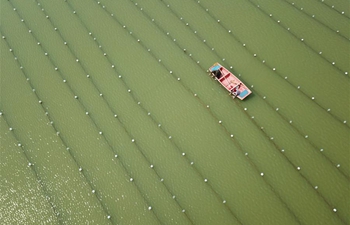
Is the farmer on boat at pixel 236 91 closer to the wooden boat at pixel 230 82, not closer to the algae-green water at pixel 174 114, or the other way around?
the wooden boat at pixel 230 82

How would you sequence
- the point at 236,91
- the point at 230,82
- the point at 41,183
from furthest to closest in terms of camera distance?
the point at 230,82 → the point at 236,91 → the point at 41,183

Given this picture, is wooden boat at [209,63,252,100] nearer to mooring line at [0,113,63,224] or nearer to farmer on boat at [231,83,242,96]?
farmer on boat at [231,83,242,96]

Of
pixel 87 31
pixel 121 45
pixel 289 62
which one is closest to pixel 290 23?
pixel 289 62

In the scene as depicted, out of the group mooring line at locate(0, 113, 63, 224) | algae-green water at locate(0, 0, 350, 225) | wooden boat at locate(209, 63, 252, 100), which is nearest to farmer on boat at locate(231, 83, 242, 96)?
wooden boat at locate(209, 63, 252, 100)

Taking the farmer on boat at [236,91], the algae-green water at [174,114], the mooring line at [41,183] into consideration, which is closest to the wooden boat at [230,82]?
the farmer on boat at [236,91]

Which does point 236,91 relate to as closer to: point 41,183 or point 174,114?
point 174,114

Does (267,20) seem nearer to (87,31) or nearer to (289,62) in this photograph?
(289,62)

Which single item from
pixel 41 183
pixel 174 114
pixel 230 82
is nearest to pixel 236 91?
pixel 230 82
